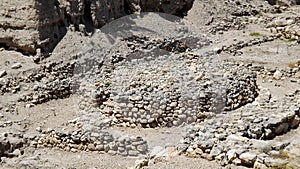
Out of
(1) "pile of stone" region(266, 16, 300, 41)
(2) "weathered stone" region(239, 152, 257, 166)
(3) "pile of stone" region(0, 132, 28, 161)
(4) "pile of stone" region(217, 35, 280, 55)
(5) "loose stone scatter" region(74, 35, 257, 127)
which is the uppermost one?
(1) "pile of stone" region(266, 16, 300, 41)

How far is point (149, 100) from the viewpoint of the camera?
10.5 m

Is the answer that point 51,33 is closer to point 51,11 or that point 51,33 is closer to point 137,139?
point 51,11

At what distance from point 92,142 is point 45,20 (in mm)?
5996

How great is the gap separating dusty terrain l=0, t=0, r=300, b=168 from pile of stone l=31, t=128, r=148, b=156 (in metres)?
0.02

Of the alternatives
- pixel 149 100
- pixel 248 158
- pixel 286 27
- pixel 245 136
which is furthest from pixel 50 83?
pixel 286 27

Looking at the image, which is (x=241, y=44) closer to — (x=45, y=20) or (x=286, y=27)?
(x=286, y=27)

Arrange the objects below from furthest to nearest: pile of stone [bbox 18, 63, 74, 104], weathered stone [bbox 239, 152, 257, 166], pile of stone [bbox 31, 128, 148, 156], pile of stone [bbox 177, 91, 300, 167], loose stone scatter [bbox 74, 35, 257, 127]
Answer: pile of stone [bbox 18, 63, 74, 104], loose stone scatter [bbox 74, 35, 257, 127], pile of stone [bbox 31, 128, 148, 156], pile of stone [bbox 177, 91, 300, 167], weathered stone [bbox 239, 152, 257, 166]

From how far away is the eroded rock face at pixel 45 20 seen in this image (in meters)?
13.7

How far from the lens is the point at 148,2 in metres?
17.5

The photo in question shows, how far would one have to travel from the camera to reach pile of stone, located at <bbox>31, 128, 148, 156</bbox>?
366 inches

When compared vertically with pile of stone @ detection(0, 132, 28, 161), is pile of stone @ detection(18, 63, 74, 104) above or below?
above

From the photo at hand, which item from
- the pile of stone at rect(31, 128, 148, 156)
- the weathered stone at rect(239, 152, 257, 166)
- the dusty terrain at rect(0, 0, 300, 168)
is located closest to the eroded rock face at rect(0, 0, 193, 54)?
the dusty terrain at rect(0, 0, 300, 168)

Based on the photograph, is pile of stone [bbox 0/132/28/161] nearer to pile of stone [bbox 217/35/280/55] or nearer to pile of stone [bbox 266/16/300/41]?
pile of stone [bbox 217/35/280/55]

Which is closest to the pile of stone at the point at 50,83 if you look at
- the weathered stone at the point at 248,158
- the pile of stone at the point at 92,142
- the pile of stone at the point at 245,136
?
the pile of stone at the point at 92,142
